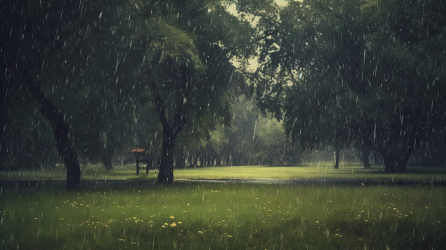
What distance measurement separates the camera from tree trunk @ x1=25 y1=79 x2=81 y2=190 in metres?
20.9

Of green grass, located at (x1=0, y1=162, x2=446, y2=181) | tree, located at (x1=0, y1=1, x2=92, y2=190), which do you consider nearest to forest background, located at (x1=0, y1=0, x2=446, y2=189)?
tree, located at (x1=0, y1=1, x2=92, y2=190)

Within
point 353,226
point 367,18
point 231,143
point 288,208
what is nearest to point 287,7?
point 367,18

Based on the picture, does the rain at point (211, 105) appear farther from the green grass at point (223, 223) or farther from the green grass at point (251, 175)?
the green grass at point (251, 175)

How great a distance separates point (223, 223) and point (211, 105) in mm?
17355

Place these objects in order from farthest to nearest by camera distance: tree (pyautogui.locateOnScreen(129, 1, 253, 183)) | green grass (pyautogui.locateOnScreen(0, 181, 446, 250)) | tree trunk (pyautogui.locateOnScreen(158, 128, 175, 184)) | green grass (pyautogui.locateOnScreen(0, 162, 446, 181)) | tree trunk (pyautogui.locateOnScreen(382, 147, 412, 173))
→ tree trunk (pyautogui.locateOnScreen(382, 147, 412, 173)) < green grass (pyautogui.locateOnScreen(0, 162, 446, 181)) < tree trunk (pyautogui.locateOnScreen(158, 128, 175, 184)) < tree (pyautogui.locateOnScreen(129, 1, 253, 183)) < green grass (pyautogui.locateOnScreen(0, 181, 446, 250))

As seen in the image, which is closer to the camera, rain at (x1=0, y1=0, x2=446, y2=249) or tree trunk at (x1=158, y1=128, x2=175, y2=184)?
rain at (x1=0, y1=0, x2=446, y2=249)

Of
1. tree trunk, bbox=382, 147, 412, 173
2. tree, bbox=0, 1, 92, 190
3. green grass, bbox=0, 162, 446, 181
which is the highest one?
tree, bbox=0, 1, 92, 190

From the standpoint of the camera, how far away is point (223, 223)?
11.0m

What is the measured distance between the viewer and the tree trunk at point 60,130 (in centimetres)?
2094

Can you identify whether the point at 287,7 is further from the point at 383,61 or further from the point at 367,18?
the point at 383,61

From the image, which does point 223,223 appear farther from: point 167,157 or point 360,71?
point 360,71

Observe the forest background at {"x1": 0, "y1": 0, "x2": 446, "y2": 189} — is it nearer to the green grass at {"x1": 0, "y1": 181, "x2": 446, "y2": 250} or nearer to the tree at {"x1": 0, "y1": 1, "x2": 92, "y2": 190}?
the tree at {"x1": 0, "y1": 1, "x2": 92, "y2": 190}

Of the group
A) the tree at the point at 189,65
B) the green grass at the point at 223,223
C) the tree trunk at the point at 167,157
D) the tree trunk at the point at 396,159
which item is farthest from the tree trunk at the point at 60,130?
the tree trunk at the point at 396,159

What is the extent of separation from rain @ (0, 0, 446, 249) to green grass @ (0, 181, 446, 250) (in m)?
0.06
